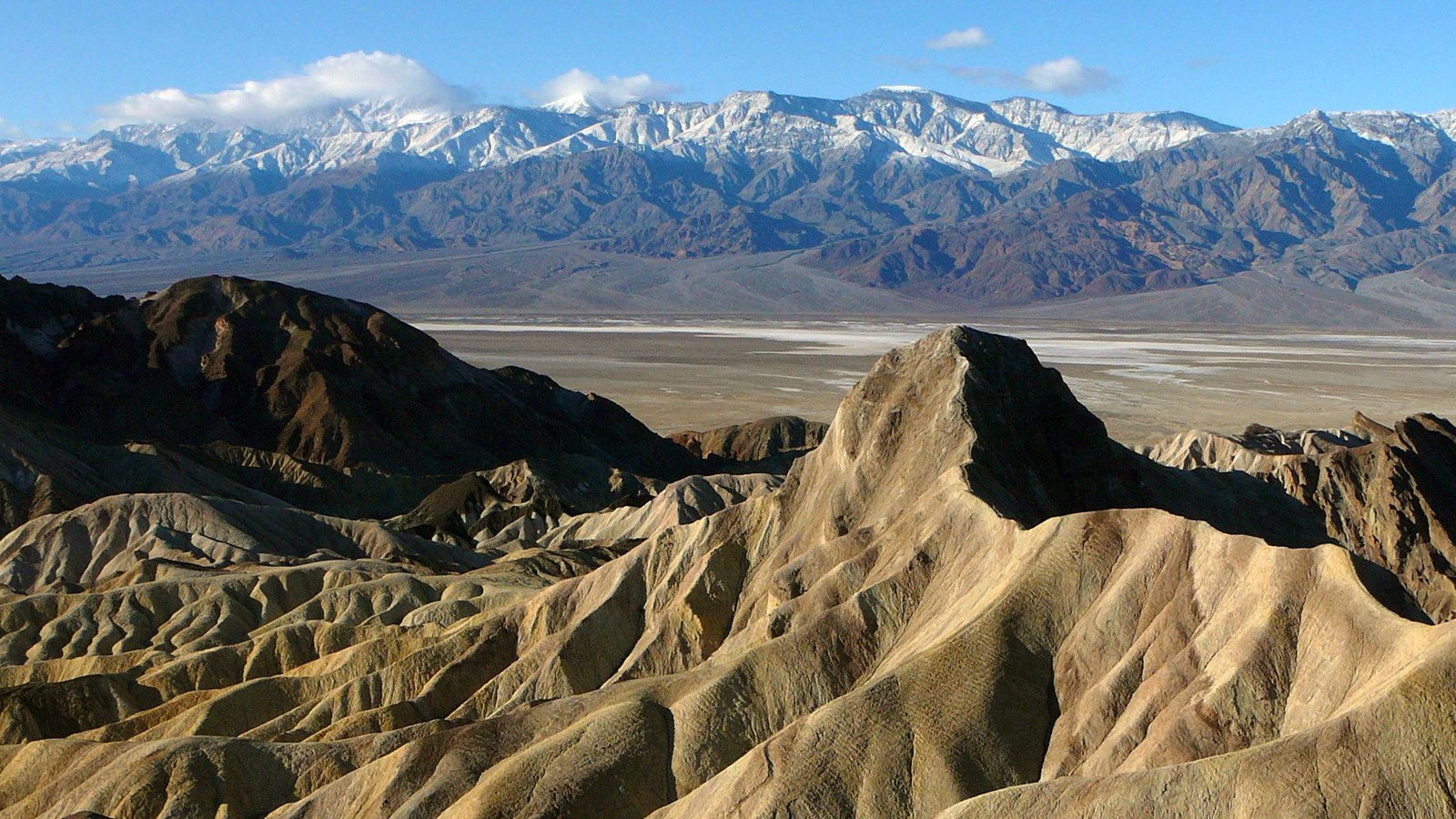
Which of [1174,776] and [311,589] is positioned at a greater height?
[1174,776]

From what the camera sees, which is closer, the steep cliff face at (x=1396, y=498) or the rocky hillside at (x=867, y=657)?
the rocky hillside at (x=867, y=657)

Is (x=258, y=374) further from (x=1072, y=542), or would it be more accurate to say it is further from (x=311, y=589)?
(x=1072, y=542)

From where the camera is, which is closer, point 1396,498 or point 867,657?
point 867,657

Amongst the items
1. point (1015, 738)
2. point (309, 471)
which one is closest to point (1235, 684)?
point (1015, 738)

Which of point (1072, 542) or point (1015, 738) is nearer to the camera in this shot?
point (1015, 738)

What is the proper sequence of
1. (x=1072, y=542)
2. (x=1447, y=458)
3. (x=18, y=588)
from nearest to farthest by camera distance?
1. (x=1072, y=542)
2. (x=1447, y=458)
3. (x=18, y=588)

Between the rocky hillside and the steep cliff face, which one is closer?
the rocky hillside

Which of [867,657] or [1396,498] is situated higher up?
[867,657]

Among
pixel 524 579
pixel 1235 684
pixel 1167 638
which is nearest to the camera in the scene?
pixel 1235 684
